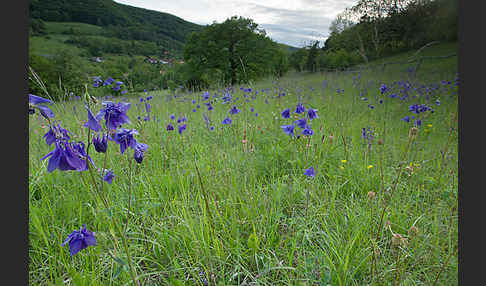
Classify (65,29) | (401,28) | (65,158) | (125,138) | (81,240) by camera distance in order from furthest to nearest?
(65,29), (401,28), (125,138), (81,240), (65,158)

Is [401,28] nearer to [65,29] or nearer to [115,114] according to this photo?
[115,114]

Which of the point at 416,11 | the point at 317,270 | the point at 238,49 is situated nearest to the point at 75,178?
the point at 317,270

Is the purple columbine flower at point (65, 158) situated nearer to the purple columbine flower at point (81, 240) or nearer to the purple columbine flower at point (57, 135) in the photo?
the purple columbine flower at point (57, 135)

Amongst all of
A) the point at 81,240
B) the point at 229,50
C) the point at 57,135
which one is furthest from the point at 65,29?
the point at 81,240

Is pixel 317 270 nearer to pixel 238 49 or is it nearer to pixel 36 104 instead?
pixel 36 104

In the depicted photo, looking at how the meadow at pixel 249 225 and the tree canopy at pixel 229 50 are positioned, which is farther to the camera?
the tree canopy at pixel 229 50

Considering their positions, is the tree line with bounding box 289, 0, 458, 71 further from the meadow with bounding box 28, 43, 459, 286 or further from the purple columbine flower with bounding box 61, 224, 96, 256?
the purple columbine flower with bounding box 61, 224, 96, 256

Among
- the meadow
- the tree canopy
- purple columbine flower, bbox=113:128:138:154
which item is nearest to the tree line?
the meadow

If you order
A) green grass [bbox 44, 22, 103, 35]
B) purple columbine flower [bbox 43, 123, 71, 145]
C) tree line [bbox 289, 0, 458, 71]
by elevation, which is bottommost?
purple columbine flower [bbox 43, 123, 71, 145]

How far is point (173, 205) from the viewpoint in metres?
1.78

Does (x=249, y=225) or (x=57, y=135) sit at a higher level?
(x=57, y=135)

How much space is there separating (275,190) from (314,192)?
0.37 meters

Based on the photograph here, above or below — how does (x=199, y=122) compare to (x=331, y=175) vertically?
above

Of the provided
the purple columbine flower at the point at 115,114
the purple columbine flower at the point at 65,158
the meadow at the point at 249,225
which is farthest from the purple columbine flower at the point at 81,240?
the purple columbine flower at the point at 115,114
